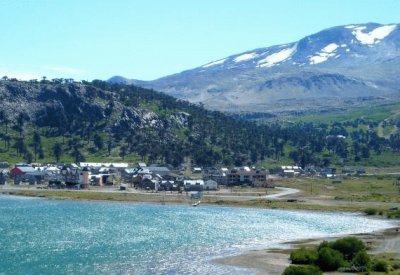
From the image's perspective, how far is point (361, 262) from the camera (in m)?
69.4

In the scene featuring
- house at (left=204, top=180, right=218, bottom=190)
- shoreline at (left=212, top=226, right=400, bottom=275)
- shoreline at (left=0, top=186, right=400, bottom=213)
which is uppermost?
house at (left=204, top=180, right=218, bottom=190)

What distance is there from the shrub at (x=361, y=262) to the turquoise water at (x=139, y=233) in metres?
11.7

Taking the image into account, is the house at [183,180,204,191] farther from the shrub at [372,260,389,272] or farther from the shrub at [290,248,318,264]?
the shrub at [372,260,389,272]

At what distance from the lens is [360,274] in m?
65.6

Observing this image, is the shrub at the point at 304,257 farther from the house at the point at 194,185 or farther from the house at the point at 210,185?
the house at the point at 210,185

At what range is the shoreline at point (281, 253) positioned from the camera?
71.0 meters

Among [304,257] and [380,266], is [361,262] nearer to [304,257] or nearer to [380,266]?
[380,266]

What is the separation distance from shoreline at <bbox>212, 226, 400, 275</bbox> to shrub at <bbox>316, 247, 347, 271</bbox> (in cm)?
372

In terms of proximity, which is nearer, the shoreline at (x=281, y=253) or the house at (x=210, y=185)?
the shoreline at (x=281, y=253)

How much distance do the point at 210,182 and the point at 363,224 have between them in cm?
7870

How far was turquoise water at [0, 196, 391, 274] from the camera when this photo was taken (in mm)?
71438

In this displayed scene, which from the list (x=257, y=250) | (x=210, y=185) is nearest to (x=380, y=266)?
(x=257, y=250)

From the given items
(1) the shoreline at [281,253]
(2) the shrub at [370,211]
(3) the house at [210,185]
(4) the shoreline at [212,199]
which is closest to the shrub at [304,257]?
(1) the shoreline at [281,253]

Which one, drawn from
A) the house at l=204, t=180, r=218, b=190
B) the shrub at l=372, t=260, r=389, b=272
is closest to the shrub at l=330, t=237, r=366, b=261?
the shrub at l=372, t=260, r=389, b=272
